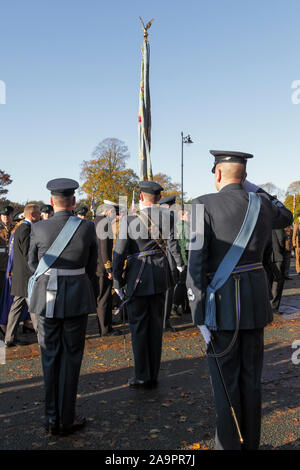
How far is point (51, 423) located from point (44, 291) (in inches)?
47.3

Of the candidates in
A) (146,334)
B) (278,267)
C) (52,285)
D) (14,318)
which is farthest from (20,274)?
(278,267)

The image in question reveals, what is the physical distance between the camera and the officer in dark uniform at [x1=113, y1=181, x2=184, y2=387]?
502 cm

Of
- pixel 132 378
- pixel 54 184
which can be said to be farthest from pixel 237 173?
pixel 132 378

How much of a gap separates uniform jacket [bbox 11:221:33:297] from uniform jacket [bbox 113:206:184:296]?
7.60 feet

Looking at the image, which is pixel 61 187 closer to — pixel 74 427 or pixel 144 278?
pixel 144 278

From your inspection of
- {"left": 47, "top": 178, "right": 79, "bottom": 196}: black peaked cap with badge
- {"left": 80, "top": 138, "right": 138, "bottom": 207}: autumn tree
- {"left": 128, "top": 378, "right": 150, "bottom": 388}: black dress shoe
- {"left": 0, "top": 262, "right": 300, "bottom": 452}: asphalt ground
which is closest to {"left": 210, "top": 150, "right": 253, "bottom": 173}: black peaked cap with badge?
{"left": 47, "top": 178, "right": 79, "bottom": 196}: black peaked cap with badge

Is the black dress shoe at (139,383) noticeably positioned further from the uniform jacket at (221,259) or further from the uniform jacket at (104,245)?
the uniform jacket at (104,245)

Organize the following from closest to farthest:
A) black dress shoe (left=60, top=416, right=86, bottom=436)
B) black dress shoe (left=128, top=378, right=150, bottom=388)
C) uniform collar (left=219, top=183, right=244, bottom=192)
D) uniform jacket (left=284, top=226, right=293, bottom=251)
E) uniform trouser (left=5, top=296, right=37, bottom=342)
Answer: uniform collar (left=219, top=183, right=244, bottom=192), black dress shoe (left=60, top=416, right=86, bottom=436), black dress shoe (left=128, top=378, right=150, bottom=388), uniform trouser (left=5, top=296, right=37, bottom=342), uniform jacket (left=284, top=226, right=293, bottom=251)

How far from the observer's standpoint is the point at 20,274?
691 centimetres

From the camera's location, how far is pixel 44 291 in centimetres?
398

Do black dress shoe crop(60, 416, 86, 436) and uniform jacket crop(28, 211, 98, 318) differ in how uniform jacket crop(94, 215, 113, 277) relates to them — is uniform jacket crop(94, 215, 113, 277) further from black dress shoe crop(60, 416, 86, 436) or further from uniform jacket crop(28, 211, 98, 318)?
black dress shoe crop(60, 416, 86, 436)

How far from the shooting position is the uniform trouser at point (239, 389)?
9.66 ft

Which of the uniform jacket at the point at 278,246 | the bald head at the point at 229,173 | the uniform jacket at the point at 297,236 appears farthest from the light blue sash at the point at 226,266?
the uniform jacket at the point at 297,236
